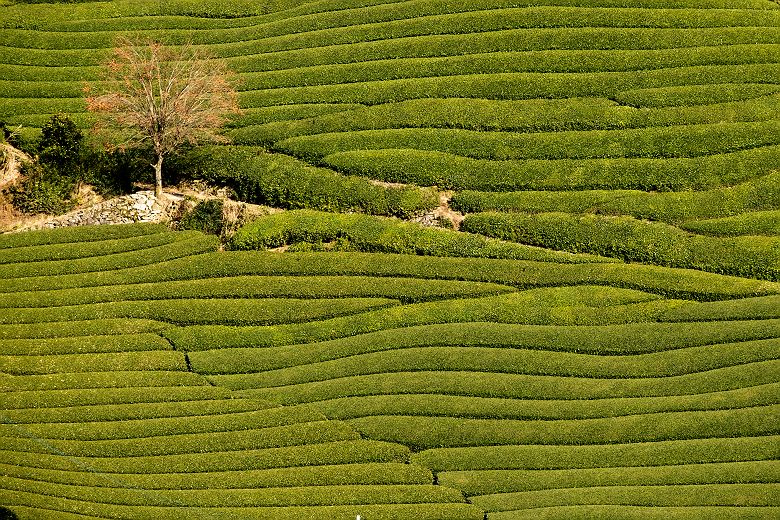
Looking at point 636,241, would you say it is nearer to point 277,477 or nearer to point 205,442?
point 277,477

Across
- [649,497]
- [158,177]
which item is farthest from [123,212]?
[649,497]

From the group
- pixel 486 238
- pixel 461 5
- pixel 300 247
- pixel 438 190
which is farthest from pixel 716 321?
pixel 461 5

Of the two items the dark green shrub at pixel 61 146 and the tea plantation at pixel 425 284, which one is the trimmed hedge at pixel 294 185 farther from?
the dark green shrub at pixel 61 146

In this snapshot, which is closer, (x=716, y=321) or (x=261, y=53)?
(x=716, y=321)

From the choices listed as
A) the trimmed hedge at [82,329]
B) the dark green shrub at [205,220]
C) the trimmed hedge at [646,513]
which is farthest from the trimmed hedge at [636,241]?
the trimmed hedge at [82,329]

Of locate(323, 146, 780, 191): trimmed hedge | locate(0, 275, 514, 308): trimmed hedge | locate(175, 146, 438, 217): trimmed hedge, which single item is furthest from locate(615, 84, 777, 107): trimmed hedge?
locate(0, 275, 514, 308): trimmed hedge

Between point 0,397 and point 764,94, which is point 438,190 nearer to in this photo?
point 764,94
